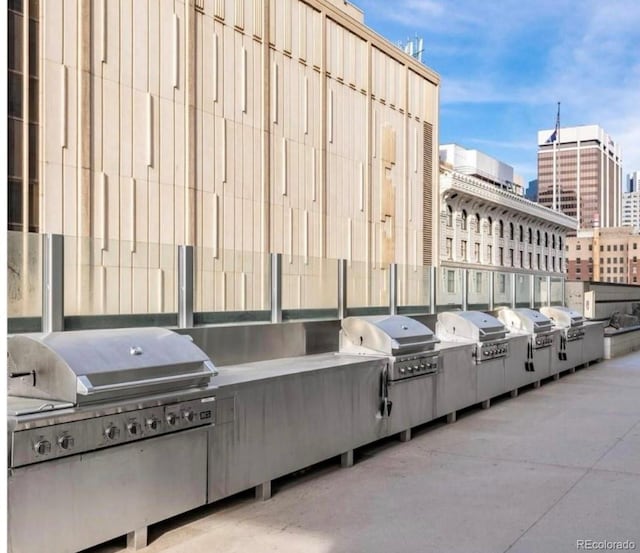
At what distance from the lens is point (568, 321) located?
1362 cm

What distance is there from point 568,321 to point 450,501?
9297mm

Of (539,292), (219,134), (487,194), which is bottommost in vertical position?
(539,292)

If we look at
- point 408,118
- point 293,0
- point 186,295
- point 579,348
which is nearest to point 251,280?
point 186,295

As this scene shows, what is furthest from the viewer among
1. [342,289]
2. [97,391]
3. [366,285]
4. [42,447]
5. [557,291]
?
[557,291]

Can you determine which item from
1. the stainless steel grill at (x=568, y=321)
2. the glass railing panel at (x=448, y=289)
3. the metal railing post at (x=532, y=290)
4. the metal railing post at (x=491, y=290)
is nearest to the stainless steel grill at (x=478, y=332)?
the glass railing panel at (x=448, y=289)

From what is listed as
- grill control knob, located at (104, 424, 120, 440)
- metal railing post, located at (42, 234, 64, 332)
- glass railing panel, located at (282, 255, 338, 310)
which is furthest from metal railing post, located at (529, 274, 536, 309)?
grill control knob, located at (104, 424, 120, 440)

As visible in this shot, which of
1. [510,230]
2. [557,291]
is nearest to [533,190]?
[510,230]

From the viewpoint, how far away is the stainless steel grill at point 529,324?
11578 millimetres

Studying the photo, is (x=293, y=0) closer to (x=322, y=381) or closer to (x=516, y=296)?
(x=516, y=296)

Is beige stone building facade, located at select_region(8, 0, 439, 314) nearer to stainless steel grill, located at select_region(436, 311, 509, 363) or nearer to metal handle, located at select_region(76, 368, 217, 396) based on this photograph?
stainless steel grill, located at select_region(436, 311, 509, 363)

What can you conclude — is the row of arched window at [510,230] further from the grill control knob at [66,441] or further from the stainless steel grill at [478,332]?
the grill control knob at [66,441]

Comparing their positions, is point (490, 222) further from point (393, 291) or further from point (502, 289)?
point (393, 291)

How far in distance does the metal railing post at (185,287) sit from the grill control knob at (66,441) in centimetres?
220

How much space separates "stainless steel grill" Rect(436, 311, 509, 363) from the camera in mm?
9289
